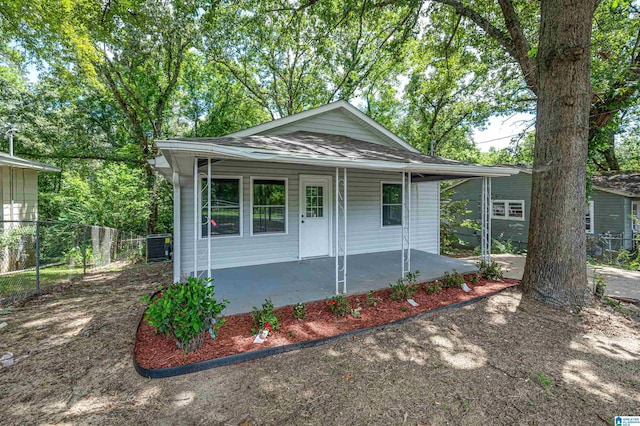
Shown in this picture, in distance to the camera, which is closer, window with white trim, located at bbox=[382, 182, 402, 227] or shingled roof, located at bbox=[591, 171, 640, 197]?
window with white trim, located at bbox=[382, 182, 402, 227]

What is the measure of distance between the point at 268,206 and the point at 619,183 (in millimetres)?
15458

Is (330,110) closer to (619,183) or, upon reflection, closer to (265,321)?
(265,321)

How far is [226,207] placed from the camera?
6.31 metres

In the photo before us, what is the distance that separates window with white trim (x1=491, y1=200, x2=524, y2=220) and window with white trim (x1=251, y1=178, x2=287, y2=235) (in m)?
12.8

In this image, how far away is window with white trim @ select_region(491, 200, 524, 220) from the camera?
46.3 ft

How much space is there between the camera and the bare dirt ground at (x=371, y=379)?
90.1 inches

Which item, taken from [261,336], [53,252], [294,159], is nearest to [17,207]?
[53,252]

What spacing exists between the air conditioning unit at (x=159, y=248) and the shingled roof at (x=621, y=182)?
17119 mm

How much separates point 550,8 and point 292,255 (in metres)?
6.56

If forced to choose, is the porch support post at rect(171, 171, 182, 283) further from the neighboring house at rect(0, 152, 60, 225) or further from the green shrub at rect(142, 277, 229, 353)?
the neighboring house at rect(0, 152, 60, 225)

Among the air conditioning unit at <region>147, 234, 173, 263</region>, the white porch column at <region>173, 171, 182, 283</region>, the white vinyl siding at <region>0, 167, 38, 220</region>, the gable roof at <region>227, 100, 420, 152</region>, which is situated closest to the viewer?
the white porch column at <region>173, 171, 182, 283</region>

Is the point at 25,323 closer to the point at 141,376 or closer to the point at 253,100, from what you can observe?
the point at 141,376

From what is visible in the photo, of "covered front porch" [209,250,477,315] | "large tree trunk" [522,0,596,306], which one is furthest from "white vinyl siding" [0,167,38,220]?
"large tree trunk" [522,0,596,306]

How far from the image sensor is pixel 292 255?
7039 millimetres
